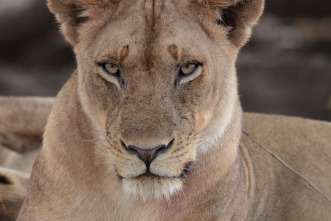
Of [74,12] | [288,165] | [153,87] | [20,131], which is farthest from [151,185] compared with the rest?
[20,131]

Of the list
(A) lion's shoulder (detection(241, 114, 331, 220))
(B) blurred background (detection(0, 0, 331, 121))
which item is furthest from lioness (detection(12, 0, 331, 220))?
(B) blurred background (detection(0, 0, 331, 121))

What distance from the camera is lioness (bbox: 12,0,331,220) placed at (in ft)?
7.43

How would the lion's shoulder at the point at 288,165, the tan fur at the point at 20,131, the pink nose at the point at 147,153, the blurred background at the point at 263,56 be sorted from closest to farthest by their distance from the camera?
the pink nose at the point at 147,153
the lion's shoulder at the point at 288,165
the tan fur at the point at 20,131
the blurred background at the point at 263,56

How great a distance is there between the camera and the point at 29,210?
2748 mm

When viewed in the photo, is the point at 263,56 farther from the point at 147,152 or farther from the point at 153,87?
the point at 147,152

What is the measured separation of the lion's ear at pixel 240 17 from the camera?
259cm

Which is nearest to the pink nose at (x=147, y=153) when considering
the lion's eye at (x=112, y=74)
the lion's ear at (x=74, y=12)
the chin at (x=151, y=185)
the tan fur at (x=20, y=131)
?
the chin at (x=151, y=185)

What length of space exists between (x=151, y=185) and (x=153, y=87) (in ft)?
1.05

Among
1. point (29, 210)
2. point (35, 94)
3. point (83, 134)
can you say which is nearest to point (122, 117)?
point (83, 134)

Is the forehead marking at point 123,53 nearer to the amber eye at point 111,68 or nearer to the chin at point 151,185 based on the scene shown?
the amber eye at point 111,68

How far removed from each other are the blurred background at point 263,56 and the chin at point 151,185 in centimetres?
430

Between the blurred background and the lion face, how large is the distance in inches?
162

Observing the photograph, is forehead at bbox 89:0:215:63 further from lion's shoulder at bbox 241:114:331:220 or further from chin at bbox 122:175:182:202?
lion's shoulder at bbox 241:114:331:220

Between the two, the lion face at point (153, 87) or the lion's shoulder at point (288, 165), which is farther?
the lion's shoulder at point (288, 165)
